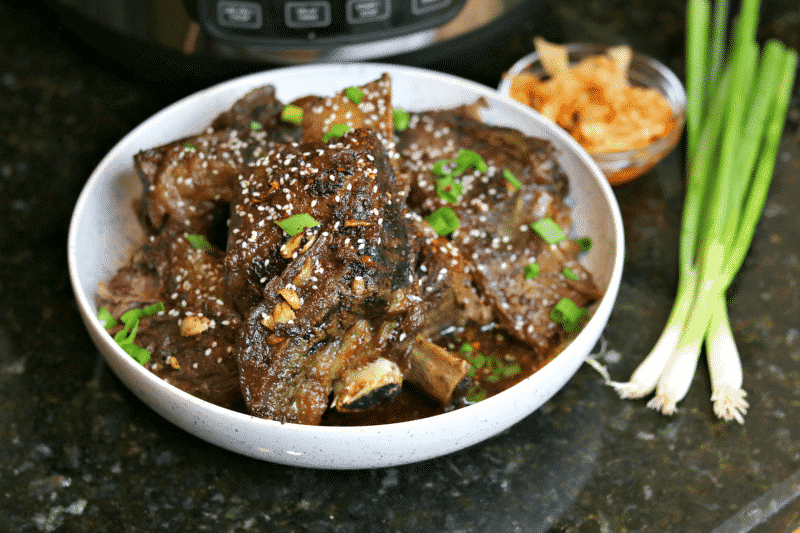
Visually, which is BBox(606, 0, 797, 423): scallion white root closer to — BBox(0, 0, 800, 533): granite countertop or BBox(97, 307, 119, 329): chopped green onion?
BBox(0, 0, 800, 533): granite countertop

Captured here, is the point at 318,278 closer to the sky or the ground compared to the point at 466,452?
closer to the sky

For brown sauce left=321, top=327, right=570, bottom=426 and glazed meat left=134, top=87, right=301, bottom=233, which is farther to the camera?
glazed meat left=134, top=87, right=301, bottom=233

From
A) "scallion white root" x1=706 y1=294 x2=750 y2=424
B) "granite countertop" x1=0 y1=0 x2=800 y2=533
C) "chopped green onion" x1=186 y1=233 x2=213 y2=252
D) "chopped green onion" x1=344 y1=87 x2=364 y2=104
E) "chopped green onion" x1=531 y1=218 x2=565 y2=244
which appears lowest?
"granite countertop" x1=0 y1=0 x2=800 y2=533

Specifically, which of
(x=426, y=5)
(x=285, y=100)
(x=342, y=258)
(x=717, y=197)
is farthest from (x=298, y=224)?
(x=717, y=197)

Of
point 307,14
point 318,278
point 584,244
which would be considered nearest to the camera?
point 318,278

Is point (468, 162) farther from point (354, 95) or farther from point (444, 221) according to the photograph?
point (354, 95)

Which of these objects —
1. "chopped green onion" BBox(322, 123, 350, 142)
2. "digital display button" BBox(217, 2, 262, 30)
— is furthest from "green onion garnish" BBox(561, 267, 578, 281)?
"digital display button" BBox(217, 2, 262, 30)
